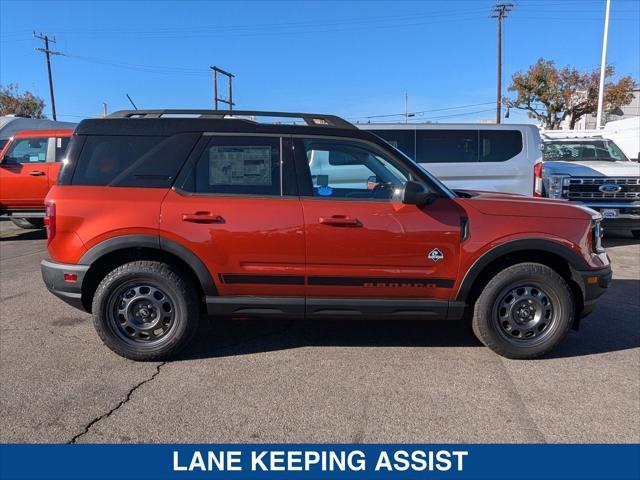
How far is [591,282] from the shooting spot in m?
4.00

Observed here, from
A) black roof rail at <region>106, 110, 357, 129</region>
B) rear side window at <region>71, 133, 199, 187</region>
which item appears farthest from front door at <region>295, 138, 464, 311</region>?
rear side window at <region>71, 133, 199, 187</region>

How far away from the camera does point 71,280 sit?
3949 millimetres

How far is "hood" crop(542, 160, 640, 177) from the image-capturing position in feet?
31.5

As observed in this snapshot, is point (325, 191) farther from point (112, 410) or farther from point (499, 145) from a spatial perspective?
point (499, 145)

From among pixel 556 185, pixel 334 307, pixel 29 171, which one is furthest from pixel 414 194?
pixel 29 171

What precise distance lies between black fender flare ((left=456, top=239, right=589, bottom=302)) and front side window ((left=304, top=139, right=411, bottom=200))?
89 centimetres

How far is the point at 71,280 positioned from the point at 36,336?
1.08 metres

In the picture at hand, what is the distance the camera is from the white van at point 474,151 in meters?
8.58

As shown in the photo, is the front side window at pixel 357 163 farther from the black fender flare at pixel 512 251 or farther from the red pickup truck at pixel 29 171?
the red pickup truck at pixel 29 171

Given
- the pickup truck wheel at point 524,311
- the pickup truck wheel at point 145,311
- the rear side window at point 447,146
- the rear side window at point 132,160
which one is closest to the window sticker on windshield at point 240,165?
the rear side window at point 132,160

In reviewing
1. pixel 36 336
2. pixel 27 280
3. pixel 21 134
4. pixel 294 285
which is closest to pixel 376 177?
pixel 294 285

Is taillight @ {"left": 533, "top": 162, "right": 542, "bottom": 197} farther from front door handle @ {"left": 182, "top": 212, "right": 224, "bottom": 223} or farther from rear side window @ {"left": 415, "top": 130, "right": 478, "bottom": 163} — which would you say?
front door handle @ {"left": 182, "top": 212, "right": 224, "bottom": 223}

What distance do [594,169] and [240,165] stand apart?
8.50 meters

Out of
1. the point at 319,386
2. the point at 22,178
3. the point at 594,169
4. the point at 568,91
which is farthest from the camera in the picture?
the point at 568,91
